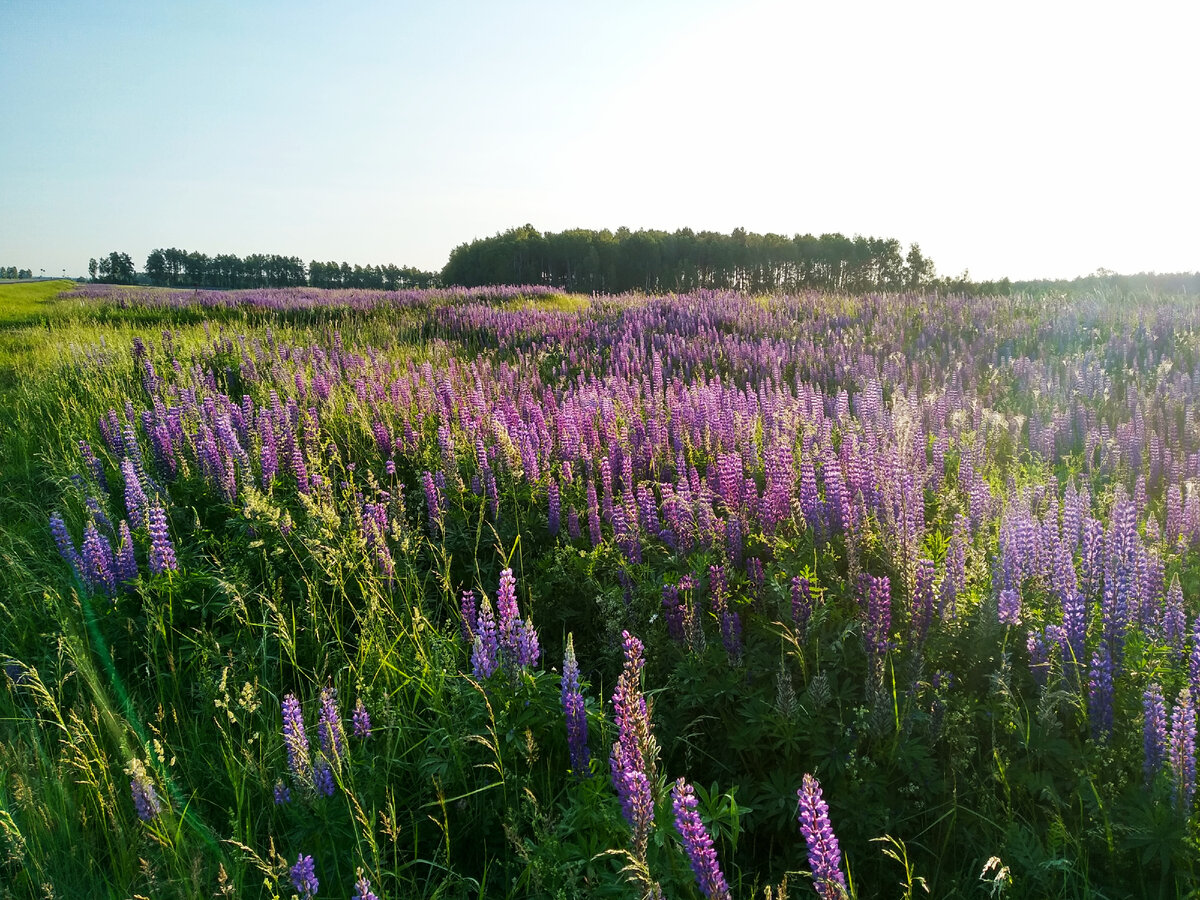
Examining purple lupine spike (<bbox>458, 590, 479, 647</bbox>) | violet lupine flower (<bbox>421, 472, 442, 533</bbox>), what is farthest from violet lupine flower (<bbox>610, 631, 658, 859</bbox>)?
violet lupine flower (<bbox>421, 472, 442, 533</bbox>)

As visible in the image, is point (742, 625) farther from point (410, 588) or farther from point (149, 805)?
point (149, 805)

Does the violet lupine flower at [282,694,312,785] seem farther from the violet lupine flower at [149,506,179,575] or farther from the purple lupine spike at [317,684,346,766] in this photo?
the violet lupine flower at [149,506,179,575]

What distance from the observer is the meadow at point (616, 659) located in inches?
92.5

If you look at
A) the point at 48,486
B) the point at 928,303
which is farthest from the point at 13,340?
the point at 928,303

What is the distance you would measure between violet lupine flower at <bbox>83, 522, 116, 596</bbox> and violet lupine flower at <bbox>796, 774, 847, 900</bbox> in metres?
4.24

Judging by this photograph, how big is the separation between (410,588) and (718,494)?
202 cm

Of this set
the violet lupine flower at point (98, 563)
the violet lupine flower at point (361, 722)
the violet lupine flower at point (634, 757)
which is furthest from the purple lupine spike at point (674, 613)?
the violet lupine flower at point (98, 563)

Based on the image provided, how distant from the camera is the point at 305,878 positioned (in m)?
2.02

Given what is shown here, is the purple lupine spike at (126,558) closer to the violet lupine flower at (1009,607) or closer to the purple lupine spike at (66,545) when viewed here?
the purple lupine spike at (66,545)

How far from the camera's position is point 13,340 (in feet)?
56.8

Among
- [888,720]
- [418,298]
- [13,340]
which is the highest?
[418,298]

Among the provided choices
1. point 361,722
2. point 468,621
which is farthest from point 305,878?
point 468,621

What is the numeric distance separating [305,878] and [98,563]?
305cm

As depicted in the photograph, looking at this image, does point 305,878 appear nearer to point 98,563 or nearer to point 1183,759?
point 1183,759
